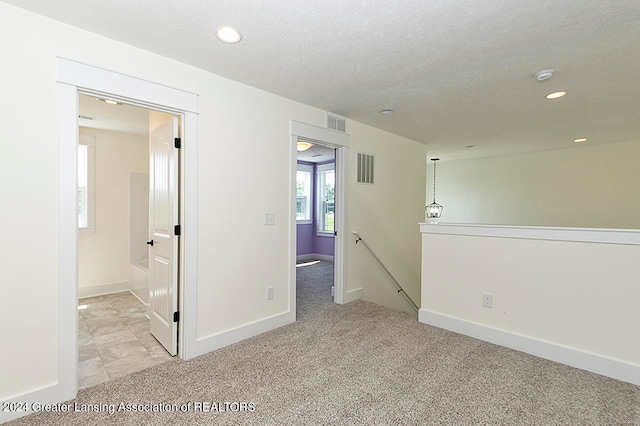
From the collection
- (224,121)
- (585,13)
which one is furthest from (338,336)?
(585,13)

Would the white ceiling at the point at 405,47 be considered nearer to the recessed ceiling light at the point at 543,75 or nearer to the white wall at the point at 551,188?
the recessed ceiling light at the point at 543,75

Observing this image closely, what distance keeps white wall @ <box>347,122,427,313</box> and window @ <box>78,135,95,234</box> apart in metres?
3.77

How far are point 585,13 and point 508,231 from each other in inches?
66.9

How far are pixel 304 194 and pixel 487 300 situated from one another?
5.54m

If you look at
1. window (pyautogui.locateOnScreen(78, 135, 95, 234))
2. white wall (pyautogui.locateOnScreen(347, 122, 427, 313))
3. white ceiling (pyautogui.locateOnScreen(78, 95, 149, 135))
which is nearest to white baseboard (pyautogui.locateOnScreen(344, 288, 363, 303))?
white wall (pyautogui.locateOnScreen(347, 122, 427, 313))

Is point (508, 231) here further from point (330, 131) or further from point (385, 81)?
point (330, 131)

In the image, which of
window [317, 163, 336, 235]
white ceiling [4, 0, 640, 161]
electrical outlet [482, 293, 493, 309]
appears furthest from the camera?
window [317, 163, 336, 235]

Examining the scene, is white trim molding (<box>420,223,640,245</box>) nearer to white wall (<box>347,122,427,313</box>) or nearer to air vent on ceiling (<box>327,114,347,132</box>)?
white wall (<box>347,122,427,313</box>)

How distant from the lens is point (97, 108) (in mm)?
3508

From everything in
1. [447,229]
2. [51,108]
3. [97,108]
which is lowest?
[447,229]

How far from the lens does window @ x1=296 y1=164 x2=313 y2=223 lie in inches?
309

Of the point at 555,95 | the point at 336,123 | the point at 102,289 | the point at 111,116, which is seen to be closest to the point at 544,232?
the point at 555,95

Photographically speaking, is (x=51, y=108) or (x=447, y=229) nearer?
(x=51, y=108)

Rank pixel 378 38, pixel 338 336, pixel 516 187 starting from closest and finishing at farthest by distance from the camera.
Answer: pixel 378 38, pixel 338 336, pixel 516 187
